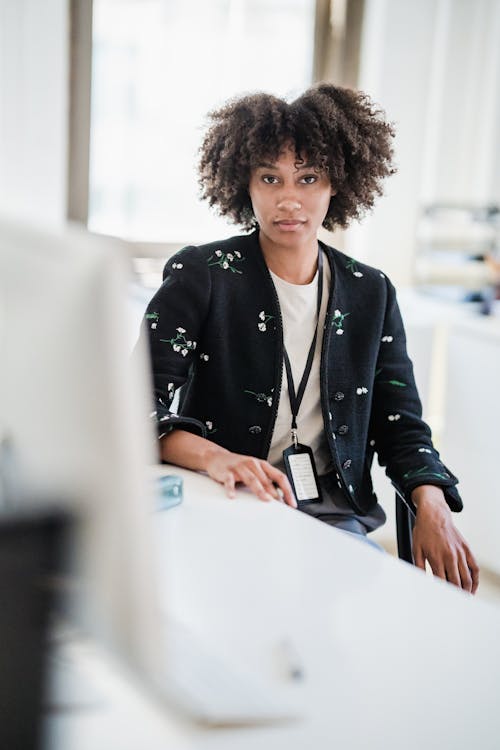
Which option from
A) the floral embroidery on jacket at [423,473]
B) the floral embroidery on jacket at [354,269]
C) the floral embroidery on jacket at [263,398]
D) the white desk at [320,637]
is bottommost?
the floral embroidery on jacket at [423,473]

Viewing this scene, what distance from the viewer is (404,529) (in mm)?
1515

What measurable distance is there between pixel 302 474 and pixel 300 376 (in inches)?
7.8

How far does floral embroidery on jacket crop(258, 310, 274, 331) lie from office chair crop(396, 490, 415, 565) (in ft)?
1.28

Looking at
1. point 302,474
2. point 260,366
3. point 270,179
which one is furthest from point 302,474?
point 270,179

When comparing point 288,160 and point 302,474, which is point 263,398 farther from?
point 288,160

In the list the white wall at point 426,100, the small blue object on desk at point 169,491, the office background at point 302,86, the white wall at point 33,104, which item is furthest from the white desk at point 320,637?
the white wall at point 426,100

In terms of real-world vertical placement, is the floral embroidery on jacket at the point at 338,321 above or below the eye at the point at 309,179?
below

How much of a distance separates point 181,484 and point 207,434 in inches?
14.6

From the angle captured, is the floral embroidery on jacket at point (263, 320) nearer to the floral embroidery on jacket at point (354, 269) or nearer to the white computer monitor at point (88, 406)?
the floral embroidery on jacket at point (354, 269)

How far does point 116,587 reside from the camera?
0.55 m

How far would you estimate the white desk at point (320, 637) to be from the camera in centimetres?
74

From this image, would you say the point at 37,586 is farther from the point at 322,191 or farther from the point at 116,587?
the point at 322,191

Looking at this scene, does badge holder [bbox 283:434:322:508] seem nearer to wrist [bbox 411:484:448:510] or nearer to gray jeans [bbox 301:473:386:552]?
gray jeans [bbox 301:473:386:552]

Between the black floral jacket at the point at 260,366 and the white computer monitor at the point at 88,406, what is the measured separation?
0.94 metres
